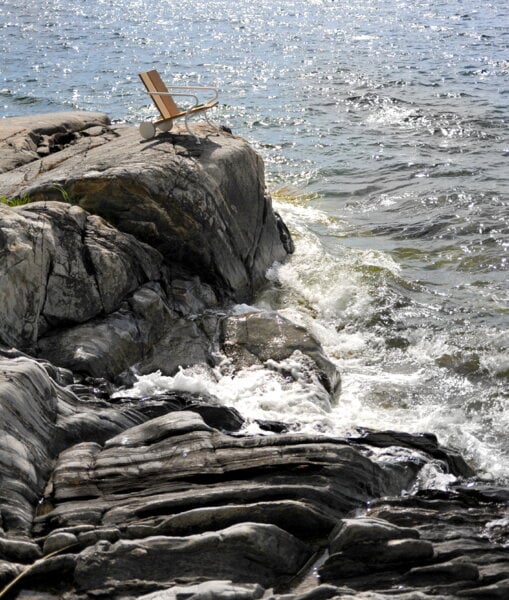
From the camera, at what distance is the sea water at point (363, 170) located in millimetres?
9203

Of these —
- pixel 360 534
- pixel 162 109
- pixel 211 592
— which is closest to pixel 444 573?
pixel 360 534

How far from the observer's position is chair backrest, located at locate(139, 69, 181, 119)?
12155mm

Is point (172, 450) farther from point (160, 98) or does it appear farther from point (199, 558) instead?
point (160, 98)

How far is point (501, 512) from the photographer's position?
610 centimetres

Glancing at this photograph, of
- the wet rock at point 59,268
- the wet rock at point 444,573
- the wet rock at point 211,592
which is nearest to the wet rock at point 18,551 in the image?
the wet rock at point 211,592

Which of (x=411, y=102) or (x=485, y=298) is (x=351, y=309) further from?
(x=411, y=102)

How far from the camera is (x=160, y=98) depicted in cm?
1227

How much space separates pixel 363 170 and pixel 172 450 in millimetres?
12546

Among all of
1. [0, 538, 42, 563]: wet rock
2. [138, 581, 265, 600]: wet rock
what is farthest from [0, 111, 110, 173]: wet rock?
[138, 581, 265, 600]: wet rock

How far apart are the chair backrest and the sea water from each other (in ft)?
8.87

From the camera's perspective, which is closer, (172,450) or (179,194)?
(172,450)

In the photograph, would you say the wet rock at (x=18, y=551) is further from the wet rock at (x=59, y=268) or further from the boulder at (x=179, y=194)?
the boulder at (x=179, y=194)

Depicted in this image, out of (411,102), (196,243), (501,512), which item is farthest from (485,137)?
(501,512)

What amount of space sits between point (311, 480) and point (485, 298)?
22.4 ft
